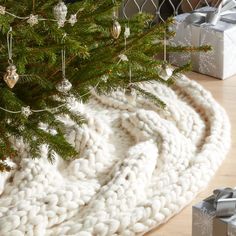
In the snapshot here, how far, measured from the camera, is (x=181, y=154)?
1.81 meters

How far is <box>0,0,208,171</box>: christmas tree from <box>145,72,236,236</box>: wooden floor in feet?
0.96

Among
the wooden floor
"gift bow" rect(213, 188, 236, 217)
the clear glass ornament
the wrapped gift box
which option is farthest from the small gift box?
the wrapped gift box

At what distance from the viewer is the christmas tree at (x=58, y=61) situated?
1395mm

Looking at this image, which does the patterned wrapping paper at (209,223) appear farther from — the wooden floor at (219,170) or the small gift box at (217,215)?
the wooden floor at (219,170)

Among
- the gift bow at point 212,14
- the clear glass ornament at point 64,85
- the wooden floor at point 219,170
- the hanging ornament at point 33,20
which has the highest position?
the hanging ornament at point 33,20

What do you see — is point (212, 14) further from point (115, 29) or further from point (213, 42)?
point (115, 29)

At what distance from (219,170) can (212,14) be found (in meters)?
0.67

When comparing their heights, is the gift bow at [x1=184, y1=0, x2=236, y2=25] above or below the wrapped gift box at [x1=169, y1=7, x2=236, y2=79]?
above

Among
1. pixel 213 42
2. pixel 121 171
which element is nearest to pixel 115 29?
pixel 121 171

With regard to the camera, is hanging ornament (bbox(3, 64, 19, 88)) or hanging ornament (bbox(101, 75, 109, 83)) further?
hanging ornament (bbox(101, 75, 109, 83))

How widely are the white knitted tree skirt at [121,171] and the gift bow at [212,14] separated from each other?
0.32 m

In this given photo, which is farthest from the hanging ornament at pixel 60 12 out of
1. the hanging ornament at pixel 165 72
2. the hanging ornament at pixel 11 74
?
the hanging ornament at pixel 165 72

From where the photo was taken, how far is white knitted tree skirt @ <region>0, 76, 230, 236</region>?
1540 mm

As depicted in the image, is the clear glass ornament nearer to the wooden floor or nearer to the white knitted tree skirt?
the white knitted tree skirt
